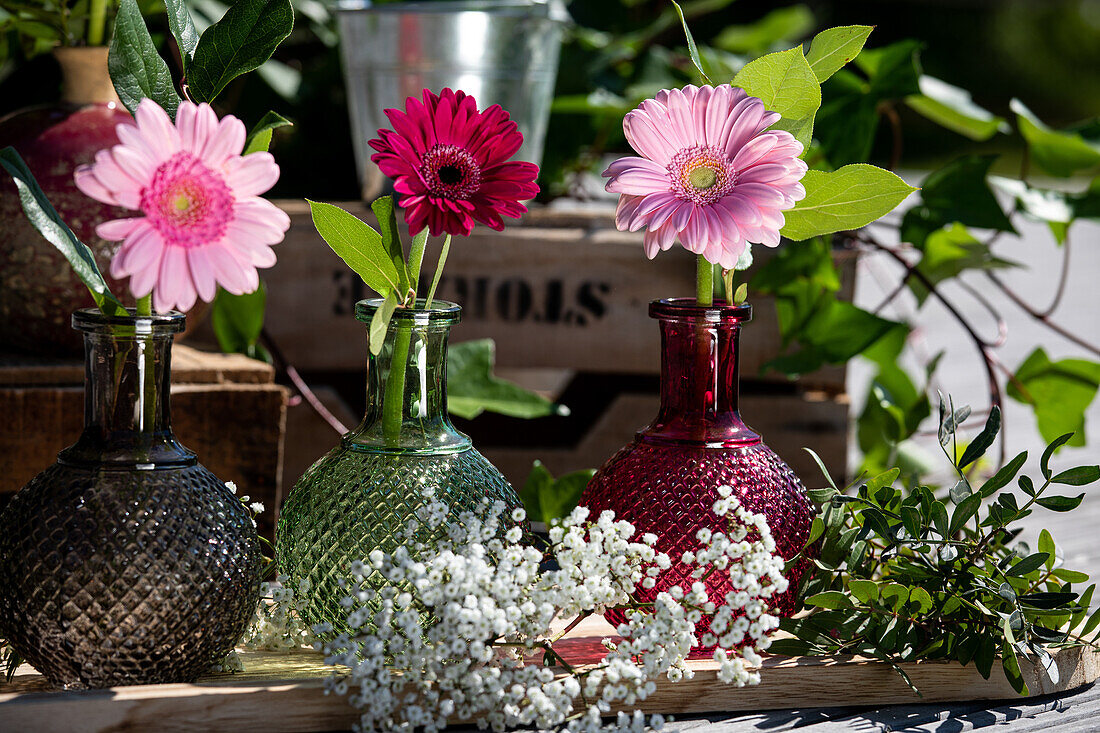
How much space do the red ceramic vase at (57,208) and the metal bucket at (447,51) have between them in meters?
0.28

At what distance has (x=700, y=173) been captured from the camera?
0.59m

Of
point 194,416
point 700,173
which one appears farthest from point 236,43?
point 194,416

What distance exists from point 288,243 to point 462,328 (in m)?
0.18

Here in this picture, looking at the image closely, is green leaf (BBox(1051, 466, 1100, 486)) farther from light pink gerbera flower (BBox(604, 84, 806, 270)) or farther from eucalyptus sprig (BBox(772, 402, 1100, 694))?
light pink gerbera flower (BBox(604, 84, 806, 270))

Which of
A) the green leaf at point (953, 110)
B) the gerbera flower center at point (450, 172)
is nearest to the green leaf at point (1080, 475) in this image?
the gerbera flower center at point (450, 172)

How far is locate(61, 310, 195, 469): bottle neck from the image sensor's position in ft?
1.84

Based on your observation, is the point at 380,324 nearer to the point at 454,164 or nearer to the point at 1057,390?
the point at 454,164

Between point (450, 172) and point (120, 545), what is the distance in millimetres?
231

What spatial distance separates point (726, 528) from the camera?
638 millimetres

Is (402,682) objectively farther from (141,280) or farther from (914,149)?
Answer: (914,149)

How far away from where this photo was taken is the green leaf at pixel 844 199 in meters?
0.62

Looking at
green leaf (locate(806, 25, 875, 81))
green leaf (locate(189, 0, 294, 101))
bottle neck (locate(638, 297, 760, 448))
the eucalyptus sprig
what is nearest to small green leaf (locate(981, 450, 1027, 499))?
the eucalyptus sprig

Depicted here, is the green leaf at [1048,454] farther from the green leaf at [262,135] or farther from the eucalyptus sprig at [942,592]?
the green leaf at [262,135]

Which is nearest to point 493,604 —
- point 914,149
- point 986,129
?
point 986,129
